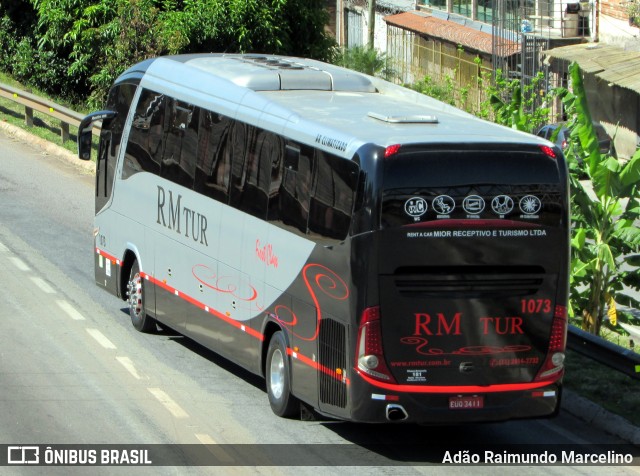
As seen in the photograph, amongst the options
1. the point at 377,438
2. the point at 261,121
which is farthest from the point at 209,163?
the point at 377,438

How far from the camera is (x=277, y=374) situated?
12.3 metres

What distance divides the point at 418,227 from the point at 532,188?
1.14 metres

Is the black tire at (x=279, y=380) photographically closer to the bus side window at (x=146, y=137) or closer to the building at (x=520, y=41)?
the bus side window at (x=146, y=137)

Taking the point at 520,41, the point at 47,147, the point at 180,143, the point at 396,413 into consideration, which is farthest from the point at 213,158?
the point at 520,41

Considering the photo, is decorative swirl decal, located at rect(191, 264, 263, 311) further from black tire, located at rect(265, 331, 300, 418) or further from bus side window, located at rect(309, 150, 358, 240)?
bus side window, located at rect(309, 150, 358, 240)

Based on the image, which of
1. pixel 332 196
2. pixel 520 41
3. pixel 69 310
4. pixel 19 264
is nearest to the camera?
pixel 332 196

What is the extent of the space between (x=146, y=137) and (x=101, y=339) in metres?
2.54

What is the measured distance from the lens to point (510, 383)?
10977mm

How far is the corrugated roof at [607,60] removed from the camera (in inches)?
1289

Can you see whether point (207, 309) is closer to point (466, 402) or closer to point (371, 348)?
point (371, 348)

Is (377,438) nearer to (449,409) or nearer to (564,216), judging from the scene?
(449,409)

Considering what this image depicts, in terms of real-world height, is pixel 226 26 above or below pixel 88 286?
above

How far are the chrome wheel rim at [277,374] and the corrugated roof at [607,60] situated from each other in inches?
833

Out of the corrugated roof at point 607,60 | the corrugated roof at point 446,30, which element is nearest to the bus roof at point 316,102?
the corrugated roof at point 607,60
